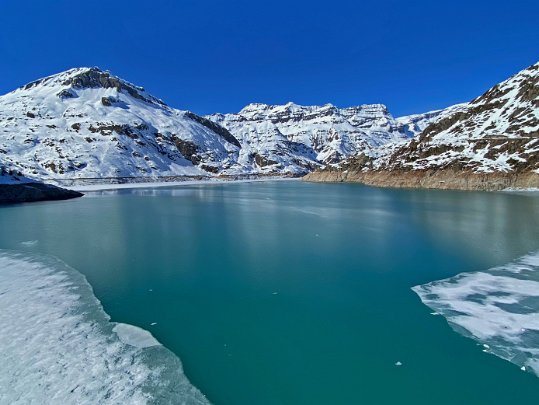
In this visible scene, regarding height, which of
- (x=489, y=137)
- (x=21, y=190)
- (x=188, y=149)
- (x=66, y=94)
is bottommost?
(x=21, y=190)

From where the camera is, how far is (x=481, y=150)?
64250 mm

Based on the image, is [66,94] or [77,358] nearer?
[77,358]

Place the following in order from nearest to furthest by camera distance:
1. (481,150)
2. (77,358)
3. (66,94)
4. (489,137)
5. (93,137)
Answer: (77,358)
(481,150)
(489,137)
(93,137)
(66,94)

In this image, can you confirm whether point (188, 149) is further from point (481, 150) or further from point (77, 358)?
point (77, 358)

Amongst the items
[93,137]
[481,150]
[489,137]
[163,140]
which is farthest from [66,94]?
[489,137]

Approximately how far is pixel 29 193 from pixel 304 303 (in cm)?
5155

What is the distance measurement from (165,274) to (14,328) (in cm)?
507

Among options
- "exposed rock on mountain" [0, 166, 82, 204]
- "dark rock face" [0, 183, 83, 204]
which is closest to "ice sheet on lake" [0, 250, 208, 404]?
"dark rock face" [0, 183, 83, 204]

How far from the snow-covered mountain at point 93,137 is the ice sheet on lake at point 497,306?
11200cm

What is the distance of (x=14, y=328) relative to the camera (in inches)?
328

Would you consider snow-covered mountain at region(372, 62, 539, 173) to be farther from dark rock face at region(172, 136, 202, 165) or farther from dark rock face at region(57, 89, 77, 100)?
dark rock face at region(57, 89, 77, 100)

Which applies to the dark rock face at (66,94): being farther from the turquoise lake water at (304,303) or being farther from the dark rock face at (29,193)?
the turquoise lake water at (304,303)

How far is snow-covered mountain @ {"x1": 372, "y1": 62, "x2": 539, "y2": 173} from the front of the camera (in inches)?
2304

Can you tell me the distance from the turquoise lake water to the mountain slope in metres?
39.7
